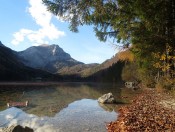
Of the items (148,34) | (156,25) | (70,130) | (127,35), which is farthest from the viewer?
(127,35)

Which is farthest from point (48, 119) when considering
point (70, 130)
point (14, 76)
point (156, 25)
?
point (14, 76)

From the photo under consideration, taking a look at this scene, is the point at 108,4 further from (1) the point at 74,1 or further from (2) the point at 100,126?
(2) the point at 100,126

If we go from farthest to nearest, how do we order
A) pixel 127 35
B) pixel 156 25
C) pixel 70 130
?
pixel 127 35
pixel 156 25
pixel 70 130

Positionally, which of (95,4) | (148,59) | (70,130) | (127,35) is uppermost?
(95,4)

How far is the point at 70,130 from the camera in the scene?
13203mm

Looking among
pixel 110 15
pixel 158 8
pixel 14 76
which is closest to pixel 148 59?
pixel 110 15

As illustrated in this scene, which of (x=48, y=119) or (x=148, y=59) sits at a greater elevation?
(x=148, y=59)

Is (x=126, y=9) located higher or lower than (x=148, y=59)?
higher

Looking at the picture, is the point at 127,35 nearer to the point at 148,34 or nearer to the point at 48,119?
the point at 148,34

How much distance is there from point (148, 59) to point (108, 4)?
5978 mm

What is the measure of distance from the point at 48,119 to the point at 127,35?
7.14m

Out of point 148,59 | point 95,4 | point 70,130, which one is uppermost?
point 95,4

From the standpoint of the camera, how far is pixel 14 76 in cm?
14500

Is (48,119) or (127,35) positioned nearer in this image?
(48,119)
